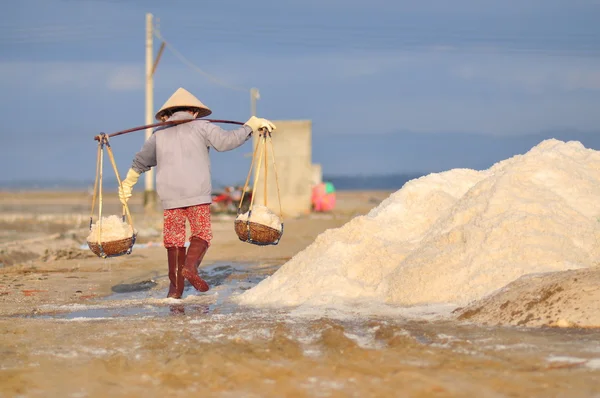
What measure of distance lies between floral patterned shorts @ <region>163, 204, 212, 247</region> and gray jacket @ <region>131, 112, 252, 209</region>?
0.28ft

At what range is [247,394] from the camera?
4.13m

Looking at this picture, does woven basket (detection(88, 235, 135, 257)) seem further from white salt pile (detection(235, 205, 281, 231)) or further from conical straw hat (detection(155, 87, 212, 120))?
conical straw hat (detection(155, 87, 212, 120))

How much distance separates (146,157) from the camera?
27.3 feet

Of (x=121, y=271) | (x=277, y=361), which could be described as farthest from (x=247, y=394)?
(x=121, y=271)

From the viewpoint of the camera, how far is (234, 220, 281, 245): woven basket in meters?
7.96

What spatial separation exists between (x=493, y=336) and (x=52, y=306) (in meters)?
4.11

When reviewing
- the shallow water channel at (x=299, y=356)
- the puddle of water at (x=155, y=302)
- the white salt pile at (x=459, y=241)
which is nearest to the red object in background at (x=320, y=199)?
the puddle of water at (x=155, y=302)

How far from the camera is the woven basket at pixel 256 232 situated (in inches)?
313

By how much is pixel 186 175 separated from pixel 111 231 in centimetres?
92

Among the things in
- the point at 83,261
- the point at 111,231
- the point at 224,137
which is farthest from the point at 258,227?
the point at 83,261

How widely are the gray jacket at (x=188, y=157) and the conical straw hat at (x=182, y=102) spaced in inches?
6.8

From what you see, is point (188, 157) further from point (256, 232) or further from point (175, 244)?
point (256, 232)

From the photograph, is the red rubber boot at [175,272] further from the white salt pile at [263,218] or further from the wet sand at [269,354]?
the white salt pile at [263,218]

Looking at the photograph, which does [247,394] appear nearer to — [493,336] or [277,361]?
[277,361]
